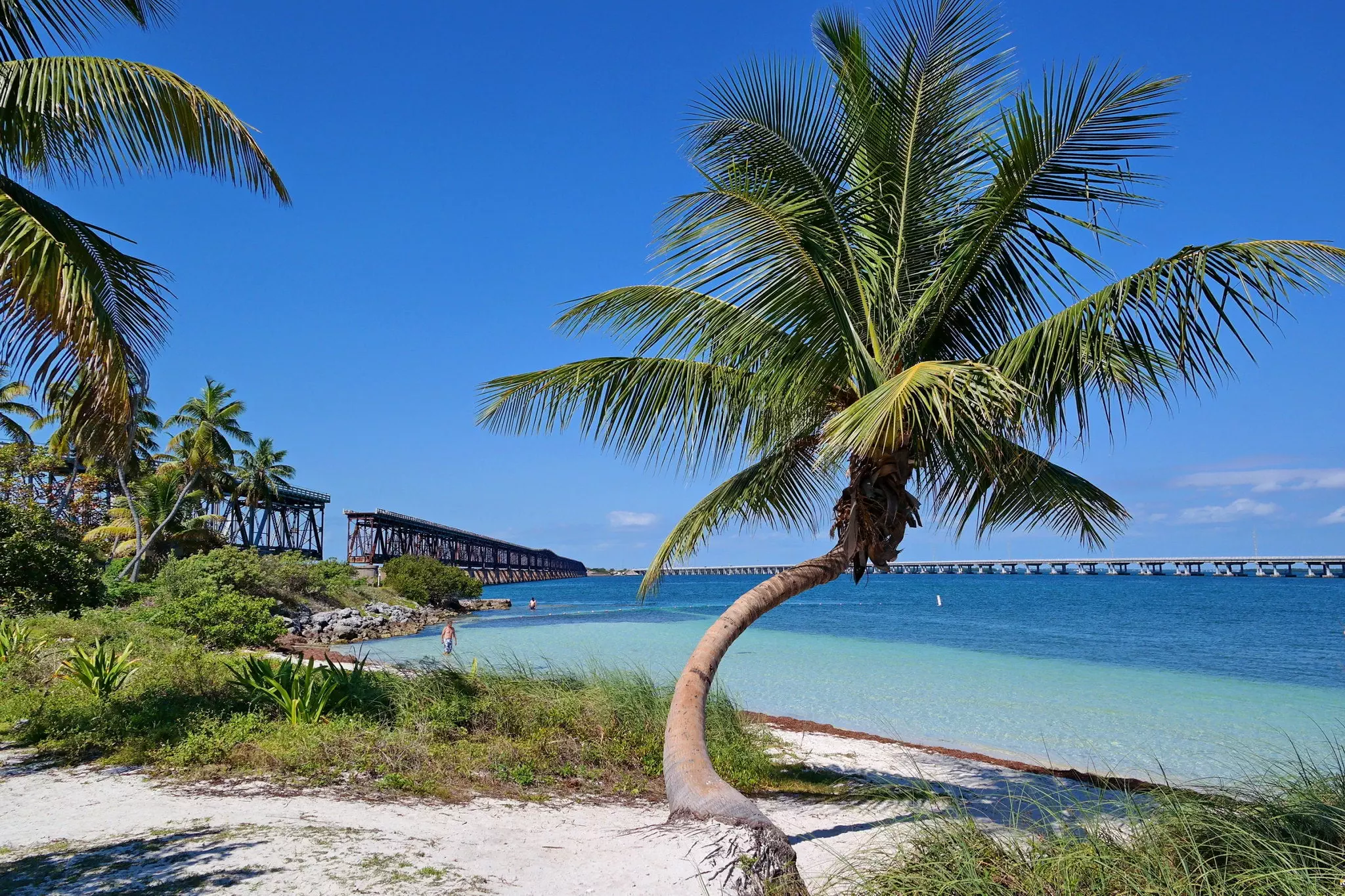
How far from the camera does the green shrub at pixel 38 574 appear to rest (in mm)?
9562

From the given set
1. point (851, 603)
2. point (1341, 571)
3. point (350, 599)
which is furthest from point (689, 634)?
point (1341, 571)

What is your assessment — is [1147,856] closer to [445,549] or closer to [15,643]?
[15,643]

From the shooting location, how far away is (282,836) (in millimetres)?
5312

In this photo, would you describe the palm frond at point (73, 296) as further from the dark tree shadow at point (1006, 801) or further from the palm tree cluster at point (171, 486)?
the palm tree cluster at point (171, 486)

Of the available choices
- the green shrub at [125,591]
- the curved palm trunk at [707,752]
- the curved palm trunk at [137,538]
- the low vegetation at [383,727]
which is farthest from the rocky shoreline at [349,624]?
the curved palm trunk at [707,752]

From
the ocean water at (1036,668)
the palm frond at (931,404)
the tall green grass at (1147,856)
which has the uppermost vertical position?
the palm frond at (931,404)

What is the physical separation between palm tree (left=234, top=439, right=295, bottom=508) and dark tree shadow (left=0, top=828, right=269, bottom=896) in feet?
158

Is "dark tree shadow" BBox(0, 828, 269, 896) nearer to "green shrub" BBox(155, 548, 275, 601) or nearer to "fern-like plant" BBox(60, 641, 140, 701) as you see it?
"fern-like plant" BBox(60, 641, 140, 701)

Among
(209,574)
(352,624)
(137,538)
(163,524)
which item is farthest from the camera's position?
(352,624)

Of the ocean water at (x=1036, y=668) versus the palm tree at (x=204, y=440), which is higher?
the palm tree at (x=204, y=440)

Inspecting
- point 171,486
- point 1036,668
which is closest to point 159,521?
point 171,486

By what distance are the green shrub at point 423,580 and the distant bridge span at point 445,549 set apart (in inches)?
292

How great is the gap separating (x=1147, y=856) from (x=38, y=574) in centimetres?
1169

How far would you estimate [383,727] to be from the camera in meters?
8.63
